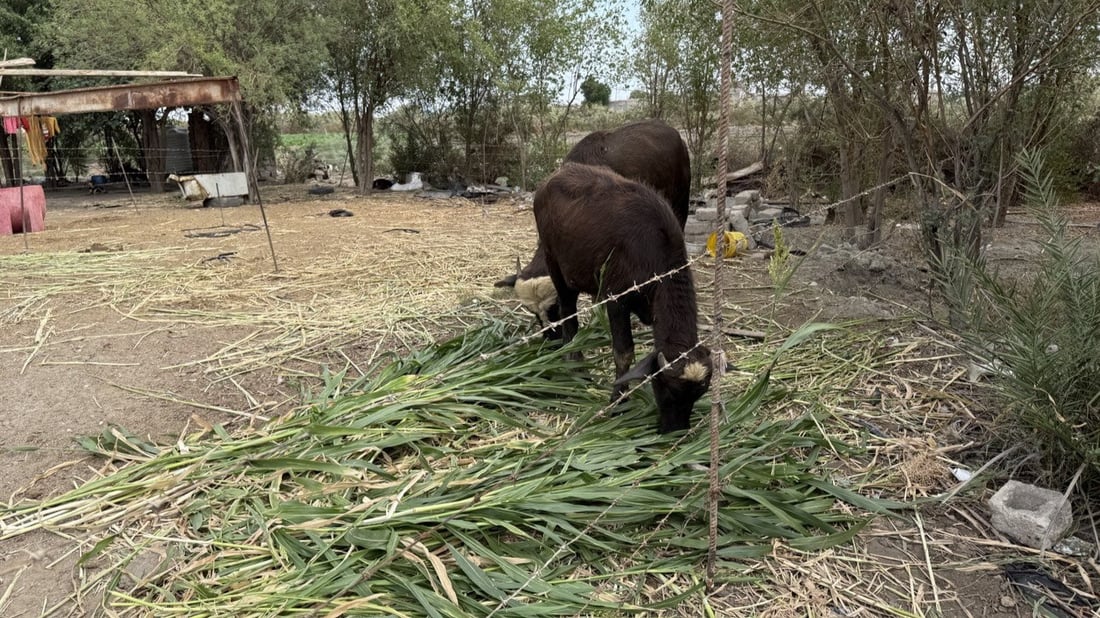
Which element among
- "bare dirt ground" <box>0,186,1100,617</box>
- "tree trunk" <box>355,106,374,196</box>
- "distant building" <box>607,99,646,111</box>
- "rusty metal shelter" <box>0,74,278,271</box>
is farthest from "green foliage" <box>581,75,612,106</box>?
"rusty metal shelter" <box>0,74,278,271</box>

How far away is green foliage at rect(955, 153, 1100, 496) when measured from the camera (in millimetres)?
3143

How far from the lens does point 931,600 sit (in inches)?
107

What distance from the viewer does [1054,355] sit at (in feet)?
10.6

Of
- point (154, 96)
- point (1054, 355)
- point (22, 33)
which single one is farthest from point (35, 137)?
point (1054, 355)

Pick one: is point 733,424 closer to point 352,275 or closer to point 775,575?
point 775,575

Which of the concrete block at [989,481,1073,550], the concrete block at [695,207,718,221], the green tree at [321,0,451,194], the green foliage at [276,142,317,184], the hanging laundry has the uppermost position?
the green tree at [321,0,451,194]

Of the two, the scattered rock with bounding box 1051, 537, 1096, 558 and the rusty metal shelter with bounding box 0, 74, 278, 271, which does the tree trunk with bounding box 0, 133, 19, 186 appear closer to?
the rusty metal shelter with bounding box 0, 74, 278, 271

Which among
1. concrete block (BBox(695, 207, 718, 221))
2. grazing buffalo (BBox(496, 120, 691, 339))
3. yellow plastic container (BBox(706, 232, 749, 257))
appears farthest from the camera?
concrete block (BBox(695, 207, 718, 221))

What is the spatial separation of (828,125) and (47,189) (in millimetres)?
23498

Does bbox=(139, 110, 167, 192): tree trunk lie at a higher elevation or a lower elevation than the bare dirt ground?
higher

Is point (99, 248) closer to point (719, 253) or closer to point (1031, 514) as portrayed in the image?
point (719, 253)

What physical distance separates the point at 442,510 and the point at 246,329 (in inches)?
143

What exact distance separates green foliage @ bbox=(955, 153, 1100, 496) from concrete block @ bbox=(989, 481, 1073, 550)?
0.74ft

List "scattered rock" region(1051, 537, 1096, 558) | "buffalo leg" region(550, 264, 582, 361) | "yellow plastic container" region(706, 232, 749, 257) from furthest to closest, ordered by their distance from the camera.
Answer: "yellow plastic container" region(706, 232, 749, 257) → "buffalo leg" region(550, 264, 582, 361) → "scattered rock" region(1051, 537, 1096, 558)
